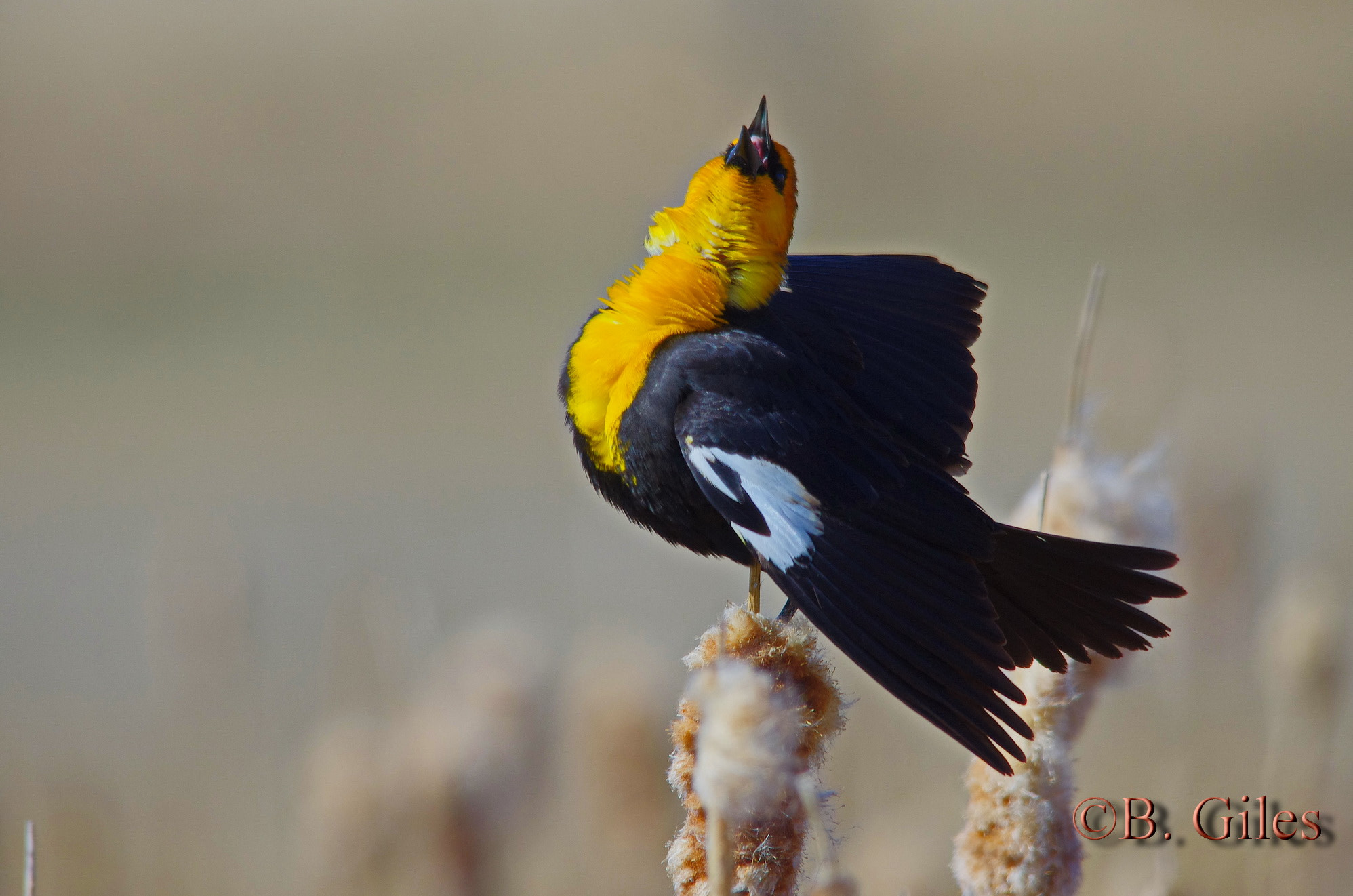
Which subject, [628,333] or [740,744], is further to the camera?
[628,333]

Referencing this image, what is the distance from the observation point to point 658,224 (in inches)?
75.4

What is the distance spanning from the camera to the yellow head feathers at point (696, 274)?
5.87 feet

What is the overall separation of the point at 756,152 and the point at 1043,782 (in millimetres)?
1040

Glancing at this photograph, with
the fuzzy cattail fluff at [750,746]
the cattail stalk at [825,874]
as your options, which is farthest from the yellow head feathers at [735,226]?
the cattail stalk at [825,874]

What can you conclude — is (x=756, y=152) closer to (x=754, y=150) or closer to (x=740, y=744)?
(x=754, y=150)

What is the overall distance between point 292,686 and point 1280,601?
3609mm

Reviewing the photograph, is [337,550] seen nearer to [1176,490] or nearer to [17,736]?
[17,736]

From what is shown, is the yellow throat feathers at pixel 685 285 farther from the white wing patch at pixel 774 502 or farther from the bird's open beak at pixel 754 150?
the white wing patch at pixel 774 502

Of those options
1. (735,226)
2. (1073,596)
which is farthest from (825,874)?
(735,226)

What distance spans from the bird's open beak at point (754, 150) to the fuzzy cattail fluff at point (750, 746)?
850mm

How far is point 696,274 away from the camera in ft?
5.97

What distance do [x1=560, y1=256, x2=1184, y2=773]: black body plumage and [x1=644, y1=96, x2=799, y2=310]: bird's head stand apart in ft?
0.21

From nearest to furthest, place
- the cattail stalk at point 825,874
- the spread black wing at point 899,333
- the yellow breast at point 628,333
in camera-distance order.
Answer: the cattail stalk at point 825,874 < the yellow breast at point 628,333 < the spread black wing at point 899,333

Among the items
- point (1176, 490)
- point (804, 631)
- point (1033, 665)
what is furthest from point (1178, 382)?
point (804, 631)
